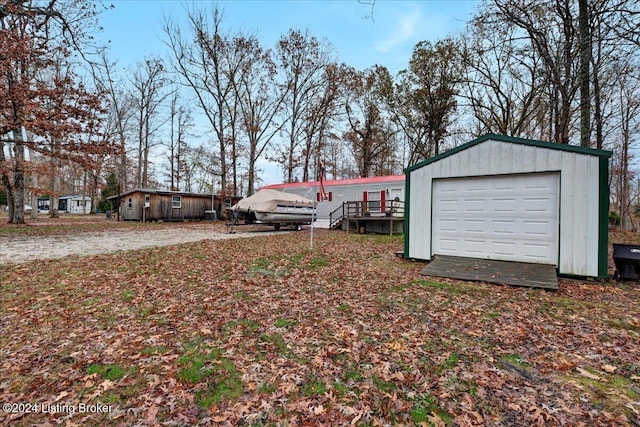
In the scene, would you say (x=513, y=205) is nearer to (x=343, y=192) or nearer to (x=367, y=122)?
(x=343, y=192)

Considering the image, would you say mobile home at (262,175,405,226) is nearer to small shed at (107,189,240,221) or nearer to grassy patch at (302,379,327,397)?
small shed at (107,189,240,221)

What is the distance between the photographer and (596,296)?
566cm

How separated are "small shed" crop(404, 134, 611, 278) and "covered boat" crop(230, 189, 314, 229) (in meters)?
8.23

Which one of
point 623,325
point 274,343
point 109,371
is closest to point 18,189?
point 109,371

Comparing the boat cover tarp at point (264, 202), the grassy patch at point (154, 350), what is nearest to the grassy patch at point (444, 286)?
the grassy patch at point (154, 350)

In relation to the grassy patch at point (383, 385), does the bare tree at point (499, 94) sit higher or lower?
higher

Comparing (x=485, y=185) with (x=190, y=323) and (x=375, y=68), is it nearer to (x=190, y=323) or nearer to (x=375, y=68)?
(x=190, y=323)

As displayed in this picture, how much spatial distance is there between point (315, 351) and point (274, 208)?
1381 centimetres

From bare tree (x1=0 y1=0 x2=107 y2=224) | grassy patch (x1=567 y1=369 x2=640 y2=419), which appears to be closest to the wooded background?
bare tree (x1=0 y1=0 x2=107 y2=224)

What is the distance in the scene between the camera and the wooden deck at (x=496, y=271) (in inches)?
247

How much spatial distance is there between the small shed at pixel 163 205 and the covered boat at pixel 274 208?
9.96 m

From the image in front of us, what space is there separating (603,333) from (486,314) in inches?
52.3

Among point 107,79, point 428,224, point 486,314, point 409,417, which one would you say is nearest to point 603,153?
point 428,224

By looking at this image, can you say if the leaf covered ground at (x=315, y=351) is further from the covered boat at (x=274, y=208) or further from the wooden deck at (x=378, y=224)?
the covered boat at (x=274, y=208)
